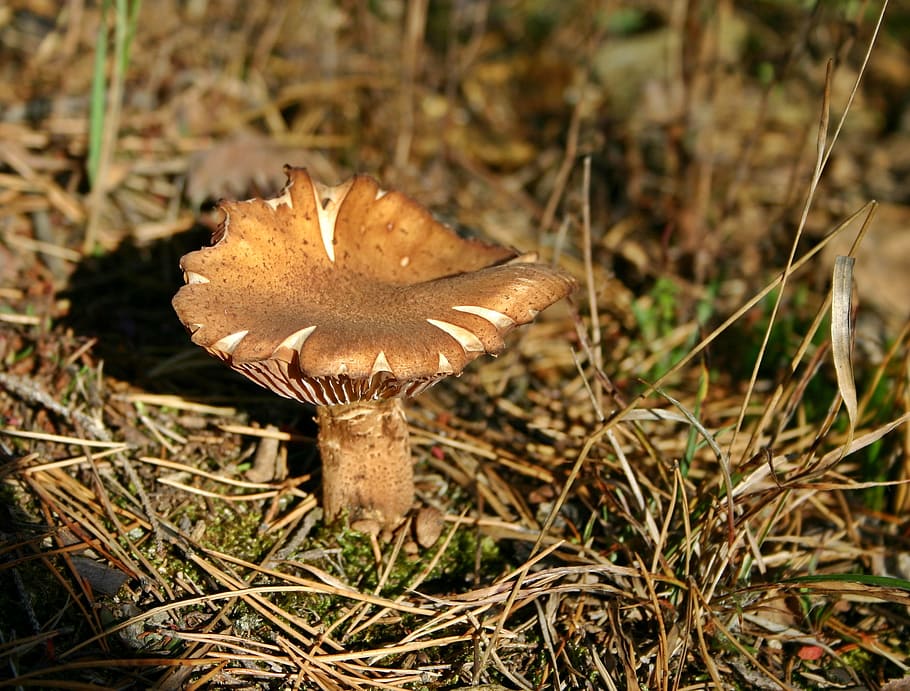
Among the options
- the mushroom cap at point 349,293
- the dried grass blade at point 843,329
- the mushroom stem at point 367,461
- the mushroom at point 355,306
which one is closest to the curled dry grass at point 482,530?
the dried grass blade at point 843,329

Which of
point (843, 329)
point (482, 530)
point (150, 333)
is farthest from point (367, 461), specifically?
point (843, 329)

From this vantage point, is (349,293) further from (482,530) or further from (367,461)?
(482,530)

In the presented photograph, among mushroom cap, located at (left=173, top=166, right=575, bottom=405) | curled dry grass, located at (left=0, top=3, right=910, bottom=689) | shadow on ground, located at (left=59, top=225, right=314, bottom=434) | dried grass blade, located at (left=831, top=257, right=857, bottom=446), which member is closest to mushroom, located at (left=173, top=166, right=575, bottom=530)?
mushroom cap, located at (left=173, top=166, right=575, bottom=405)

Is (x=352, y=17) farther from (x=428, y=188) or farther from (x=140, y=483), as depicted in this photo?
(x=140, y=483)

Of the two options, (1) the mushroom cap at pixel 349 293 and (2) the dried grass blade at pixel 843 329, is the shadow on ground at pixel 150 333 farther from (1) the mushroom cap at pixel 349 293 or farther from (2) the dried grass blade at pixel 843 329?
(2) the dried grass blade at pixel 843 329

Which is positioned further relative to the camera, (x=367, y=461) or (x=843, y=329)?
(x=367, y=461)

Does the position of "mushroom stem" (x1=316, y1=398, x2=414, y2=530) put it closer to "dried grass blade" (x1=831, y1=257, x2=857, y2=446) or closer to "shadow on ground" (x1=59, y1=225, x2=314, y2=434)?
"shadow on ground" (x1=59, y1=225, x2=314, y2=434)

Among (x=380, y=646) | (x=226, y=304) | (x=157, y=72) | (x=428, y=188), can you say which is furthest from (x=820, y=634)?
(x=157, y=72)
